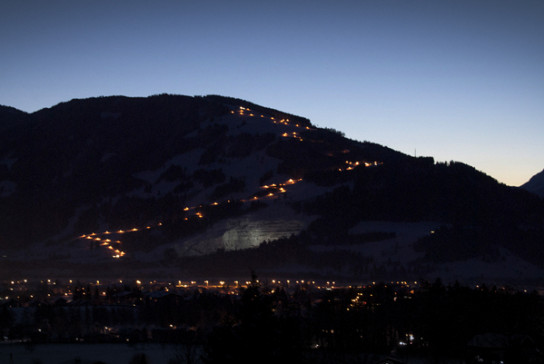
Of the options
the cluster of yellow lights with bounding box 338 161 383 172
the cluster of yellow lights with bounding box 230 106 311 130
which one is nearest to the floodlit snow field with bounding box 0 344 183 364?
the cluster of yellow lights with bounding box 338 161 383 172

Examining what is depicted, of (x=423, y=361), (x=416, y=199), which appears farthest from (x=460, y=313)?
A: (x=416, y=199)

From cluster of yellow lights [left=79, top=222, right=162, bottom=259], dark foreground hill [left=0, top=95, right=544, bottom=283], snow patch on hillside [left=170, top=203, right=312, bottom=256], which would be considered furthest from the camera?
cluster of yellow lights [left=79, top=222, right=162, bottom=259]

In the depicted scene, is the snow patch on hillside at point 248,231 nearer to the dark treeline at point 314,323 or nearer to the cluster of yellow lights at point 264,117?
the dark treeline at point 314,323

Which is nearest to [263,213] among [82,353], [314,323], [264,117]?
[264,117]

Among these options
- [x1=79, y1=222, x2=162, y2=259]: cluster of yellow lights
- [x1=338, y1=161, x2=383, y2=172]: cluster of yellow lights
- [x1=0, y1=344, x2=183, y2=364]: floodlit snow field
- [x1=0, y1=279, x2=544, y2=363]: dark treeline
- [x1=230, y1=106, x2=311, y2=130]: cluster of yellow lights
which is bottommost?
[x1=0, y1=344, x2=183, y2=364]: floodlit snow field

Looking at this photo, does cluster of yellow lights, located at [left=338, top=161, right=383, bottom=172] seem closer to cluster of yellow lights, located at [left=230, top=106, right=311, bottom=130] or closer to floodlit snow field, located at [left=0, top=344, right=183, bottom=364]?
cluster of yellow lights, located at [left=230, top=106, right=311, bottom=130]

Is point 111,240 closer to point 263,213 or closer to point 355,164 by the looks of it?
point 263,213
